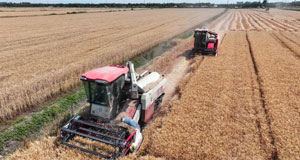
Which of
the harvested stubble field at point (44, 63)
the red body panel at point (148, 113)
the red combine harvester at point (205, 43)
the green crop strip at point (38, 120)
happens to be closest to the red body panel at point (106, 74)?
the red body panel at point (148, 113)

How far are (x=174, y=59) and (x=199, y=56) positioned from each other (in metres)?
2.15

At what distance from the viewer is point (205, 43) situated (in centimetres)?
1773

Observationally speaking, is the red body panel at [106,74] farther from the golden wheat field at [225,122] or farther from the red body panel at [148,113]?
the golden wheat field at [225,122]

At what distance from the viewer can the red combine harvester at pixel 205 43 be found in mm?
17422

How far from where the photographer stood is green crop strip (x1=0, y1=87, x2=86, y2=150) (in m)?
7.20

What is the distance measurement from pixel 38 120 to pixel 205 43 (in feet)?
45.9

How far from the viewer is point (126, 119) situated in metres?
6.44

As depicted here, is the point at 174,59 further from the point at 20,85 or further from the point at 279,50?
the point at 20,85

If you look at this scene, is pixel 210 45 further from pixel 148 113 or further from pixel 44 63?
pixel 44 63

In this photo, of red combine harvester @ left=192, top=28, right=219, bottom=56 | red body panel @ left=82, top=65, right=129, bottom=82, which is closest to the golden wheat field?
red body panel @ left=82, top=65, right=129, bottom=82

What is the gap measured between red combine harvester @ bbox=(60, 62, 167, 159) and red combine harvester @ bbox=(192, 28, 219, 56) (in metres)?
11.6

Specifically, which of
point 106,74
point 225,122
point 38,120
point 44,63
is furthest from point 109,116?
point 44,63

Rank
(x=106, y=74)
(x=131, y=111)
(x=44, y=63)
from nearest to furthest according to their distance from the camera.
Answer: (x=106, y=74) < (x=131, y=111) < (x=44, y=63)

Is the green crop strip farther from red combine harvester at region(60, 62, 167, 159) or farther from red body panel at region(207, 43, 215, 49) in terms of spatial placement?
red body panel at region(207, 43, 215, 49)
